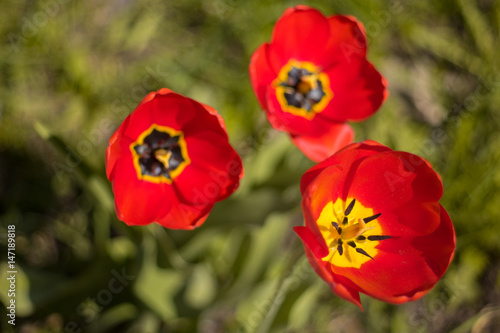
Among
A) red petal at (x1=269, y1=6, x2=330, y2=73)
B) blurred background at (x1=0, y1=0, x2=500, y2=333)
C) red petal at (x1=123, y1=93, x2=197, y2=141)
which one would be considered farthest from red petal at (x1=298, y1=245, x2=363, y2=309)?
red petal at (x1=269, y1=6, x2=330, y2=73)

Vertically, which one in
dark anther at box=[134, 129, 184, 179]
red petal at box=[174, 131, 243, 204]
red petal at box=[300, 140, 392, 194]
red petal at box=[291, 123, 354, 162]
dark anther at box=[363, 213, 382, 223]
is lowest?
dark anther at box=[134, 129, 184, 179]

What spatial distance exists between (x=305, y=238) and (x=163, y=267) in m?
0.71

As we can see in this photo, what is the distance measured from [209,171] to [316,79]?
0.50m

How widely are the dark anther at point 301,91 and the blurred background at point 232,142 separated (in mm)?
228

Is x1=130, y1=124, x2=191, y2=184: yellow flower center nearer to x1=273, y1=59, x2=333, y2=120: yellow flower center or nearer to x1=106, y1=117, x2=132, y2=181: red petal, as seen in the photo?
x1=106, y1=117, x2=132, y2=181: red petal

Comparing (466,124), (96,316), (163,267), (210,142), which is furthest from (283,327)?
(466,124)

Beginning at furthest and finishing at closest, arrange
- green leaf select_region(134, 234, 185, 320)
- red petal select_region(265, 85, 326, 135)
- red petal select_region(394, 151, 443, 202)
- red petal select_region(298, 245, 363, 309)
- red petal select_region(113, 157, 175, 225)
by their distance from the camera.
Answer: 1. green leaf select_region(134, 234, 185, 320)
2. red petal select_region(265, 85, 326, 135)
3. red petal select_region(113, 157, 175, 225)
4. red petal select_region(394, 151, 443, 202)
5. red petal select_region(298, 245, 363, 309)

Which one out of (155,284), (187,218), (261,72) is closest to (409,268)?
(187,218)

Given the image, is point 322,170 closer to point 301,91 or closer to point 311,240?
point 311,240

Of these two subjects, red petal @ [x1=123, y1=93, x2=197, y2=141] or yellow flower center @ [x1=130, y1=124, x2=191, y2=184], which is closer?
red petal @ [x1=123, y1=93, x2=197, y2=141]

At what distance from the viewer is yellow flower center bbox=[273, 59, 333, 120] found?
59.9 inches

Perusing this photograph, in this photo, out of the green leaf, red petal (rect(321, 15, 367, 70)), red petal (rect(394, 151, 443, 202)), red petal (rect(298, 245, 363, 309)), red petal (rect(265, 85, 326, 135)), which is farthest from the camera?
the green leaf

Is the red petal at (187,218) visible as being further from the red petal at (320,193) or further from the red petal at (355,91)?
the red petal at (355,91)

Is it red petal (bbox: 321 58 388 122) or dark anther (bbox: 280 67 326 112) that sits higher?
red petal (bbox: 321 58 388 122)
